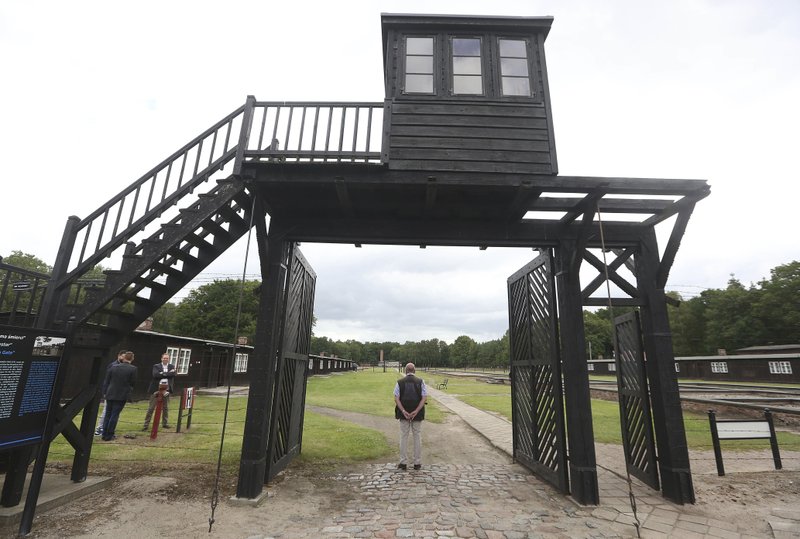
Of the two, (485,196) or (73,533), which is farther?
(485,196)

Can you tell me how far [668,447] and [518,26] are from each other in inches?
290

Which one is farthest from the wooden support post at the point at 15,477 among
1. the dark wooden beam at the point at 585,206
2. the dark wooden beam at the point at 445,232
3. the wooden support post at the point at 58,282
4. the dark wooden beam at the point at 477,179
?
the dark wooden beam at the point at 585,206

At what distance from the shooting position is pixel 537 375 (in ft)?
23.5

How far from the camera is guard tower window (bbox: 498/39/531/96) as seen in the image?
6469mm

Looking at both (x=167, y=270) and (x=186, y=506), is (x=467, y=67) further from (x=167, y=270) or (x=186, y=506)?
(x=186, y=506)

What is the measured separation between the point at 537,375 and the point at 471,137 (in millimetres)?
4479

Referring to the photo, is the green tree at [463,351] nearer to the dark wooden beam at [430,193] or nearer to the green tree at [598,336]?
the green tree at [598,336]

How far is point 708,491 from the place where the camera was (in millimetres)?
6062

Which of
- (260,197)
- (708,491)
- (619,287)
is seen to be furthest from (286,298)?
(708,491)

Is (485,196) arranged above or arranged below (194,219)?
above

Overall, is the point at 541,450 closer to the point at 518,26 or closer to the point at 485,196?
the point at 485,196

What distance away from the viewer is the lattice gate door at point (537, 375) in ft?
20.7

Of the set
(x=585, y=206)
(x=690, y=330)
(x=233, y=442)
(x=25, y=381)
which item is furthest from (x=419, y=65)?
(x=690, y=330)

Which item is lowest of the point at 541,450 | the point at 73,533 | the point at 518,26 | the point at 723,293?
the point at 73,533
